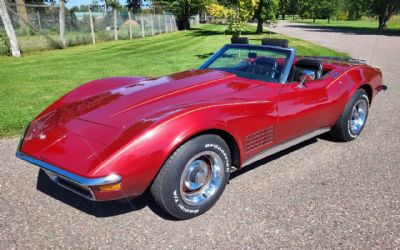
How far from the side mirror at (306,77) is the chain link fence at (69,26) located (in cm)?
1261

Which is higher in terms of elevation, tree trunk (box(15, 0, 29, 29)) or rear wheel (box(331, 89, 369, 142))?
tree trunk (box(15, 0, 29, 29))

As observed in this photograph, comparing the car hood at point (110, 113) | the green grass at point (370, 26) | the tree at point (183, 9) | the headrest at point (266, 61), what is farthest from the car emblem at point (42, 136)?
the tree at point (183, 9)

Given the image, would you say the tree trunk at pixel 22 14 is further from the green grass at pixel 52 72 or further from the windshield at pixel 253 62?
the windshield at pixel 253 62

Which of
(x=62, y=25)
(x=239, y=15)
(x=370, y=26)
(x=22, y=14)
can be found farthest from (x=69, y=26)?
(x=370, y=26)

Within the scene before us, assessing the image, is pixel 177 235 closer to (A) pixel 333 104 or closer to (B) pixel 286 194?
(B) pixel 286 194

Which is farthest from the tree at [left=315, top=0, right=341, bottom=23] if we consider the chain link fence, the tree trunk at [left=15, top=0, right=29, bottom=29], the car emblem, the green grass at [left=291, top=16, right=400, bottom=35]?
the car emblem

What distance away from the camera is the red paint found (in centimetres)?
256

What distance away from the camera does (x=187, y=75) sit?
4.09m

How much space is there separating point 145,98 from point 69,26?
1612 cm

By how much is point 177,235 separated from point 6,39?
519 inches

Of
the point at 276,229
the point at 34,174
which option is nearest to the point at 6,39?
the point at 34,174

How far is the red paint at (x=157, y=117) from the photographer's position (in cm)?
256

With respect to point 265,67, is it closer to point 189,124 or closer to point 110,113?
point 189,124

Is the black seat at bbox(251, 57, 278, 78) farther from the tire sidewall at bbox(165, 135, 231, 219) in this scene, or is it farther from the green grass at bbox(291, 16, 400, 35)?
the green grass at bbox(291, 16, 400, 35)
